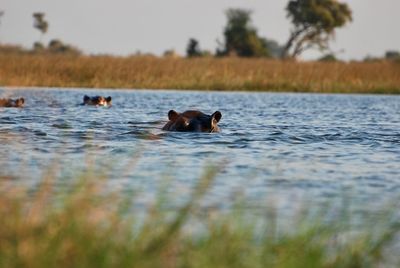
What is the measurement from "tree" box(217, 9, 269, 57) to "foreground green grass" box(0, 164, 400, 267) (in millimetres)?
48334

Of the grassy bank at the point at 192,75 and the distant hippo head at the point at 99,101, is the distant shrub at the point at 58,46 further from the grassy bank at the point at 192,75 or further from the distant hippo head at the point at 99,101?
the distant hippo head at the point at 99,101

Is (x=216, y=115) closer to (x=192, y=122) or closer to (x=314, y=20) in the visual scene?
(x=192, y=122)

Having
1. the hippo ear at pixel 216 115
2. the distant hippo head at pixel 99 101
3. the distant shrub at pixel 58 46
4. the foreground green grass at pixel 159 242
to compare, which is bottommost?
the distant shrub at pixel 58 46

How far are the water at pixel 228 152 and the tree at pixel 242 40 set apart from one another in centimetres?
3812

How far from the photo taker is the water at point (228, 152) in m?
6.70

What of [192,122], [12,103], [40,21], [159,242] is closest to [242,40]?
[40,21]

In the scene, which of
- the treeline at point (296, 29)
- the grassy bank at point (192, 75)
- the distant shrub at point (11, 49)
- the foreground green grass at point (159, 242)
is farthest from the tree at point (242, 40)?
the foreground green grass at point (159, 242)

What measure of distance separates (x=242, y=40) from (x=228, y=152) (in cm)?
4608

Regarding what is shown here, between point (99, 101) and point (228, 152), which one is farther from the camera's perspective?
point (99, 101)

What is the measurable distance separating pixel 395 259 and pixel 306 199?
1.53 m

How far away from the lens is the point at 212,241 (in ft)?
13.9

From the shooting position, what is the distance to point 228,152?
365 inches

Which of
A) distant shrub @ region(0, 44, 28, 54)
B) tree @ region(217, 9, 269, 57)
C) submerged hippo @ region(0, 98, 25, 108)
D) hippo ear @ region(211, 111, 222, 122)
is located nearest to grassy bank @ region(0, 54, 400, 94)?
distant shrub @ region(0, 44, 28, 54)

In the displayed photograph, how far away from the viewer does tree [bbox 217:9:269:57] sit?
54250mm
